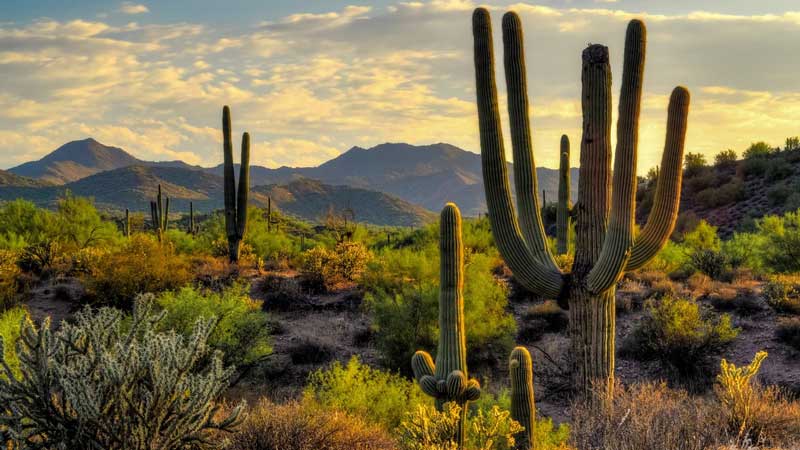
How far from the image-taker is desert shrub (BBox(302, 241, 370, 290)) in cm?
2091

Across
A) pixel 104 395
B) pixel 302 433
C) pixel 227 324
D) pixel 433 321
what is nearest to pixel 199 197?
pixel 227 324

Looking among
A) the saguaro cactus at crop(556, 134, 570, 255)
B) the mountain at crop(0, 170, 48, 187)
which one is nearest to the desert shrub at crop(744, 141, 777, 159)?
the saguaro cactus at crop(556, 134, 570, 255)

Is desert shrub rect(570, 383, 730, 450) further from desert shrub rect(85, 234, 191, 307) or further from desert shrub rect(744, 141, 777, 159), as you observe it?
desert shrub rect(744, 141, 777, 159)

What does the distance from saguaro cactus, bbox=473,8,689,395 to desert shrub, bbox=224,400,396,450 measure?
2766 millimetres

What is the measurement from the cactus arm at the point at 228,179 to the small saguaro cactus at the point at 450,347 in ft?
53.2

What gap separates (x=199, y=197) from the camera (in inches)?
7638

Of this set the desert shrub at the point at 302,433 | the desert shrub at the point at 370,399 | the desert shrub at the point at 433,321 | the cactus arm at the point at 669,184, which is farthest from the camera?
the desert shrub at the point at 433,321

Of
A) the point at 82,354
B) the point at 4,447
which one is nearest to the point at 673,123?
the point at 82,354

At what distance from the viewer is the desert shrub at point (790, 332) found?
45.5ft

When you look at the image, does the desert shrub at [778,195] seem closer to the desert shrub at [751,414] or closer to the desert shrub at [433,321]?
the desert shrub at [433,321]

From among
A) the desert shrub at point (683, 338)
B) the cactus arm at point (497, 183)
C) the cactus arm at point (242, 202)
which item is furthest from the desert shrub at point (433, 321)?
the cactus arm at point (242, 202)

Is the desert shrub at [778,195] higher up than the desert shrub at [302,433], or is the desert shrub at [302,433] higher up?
the desert shrub at [778,195]

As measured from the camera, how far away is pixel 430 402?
396 inches

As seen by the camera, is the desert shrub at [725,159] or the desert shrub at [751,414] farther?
the desert shrub at [725,159]
